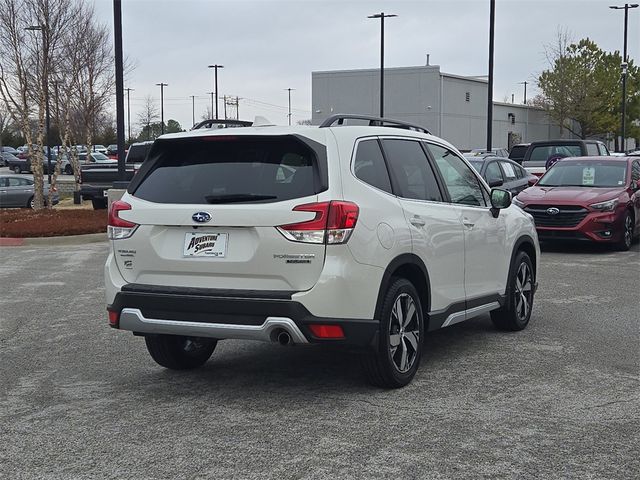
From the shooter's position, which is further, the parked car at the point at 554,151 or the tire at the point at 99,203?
the tire at the point at 99,203

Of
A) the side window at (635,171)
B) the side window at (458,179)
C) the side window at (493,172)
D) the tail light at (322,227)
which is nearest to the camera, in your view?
the tail light at (322,227)

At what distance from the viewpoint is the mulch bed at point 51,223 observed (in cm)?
1759

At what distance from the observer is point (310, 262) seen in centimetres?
530

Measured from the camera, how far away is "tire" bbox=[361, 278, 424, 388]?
18.6 ft

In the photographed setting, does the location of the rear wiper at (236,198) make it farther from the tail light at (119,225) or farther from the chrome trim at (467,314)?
the chrome trim at (467,314)

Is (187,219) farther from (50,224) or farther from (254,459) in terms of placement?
(50,224)

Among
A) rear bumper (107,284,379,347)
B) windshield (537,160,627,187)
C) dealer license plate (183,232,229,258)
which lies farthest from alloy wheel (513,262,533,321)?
windshield (537,160,627,187)

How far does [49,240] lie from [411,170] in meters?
12.2

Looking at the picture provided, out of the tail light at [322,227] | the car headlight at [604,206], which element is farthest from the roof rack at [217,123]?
the car headlight at [604,206]

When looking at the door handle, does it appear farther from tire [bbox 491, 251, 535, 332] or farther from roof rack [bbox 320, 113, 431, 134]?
tire [bbox 491, 251, 535, 332]

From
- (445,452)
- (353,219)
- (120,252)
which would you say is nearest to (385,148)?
(353,219)

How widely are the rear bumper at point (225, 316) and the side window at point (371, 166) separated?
98cm

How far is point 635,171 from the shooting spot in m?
15.8

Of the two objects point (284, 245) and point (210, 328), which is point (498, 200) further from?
point (210, 328)
